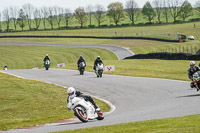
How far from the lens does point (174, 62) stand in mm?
45781

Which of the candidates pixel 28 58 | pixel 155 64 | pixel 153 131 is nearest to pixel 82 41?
pixel 28 58

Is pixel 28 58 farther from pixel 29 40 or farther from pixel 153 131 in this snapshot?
pixel 153 131

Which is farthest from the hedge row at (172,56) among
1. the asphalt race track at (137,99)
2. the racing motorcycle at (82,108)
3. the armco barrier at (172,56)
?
the racing motorcycle at (82,108)

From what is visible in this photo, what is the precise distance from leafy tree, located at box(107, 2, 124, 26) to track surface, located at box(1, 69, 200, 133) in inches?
6367

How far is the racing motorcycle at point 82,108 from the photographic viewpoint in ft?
48.1

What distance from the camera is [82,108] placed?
584 inches

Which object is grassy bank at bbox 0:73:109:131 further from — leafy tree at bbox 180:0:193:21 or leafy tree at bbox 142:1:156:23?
leafy tree at bbox 142:1:156:23

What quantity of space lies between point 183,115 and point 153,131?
3.60m

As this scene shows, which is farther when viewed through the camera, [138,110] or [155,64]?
[155,64]

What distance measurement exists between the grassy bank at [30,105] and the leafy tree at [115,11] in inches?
6586

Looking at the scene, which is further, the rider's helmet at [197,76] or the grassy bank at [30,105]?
the rider's helmet at [197,76]

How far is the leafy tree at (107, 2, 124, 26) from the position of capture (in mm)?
191387

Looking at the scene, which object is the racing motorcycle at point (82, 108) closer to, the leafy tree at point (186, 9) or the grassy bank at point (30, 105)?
the grassy bank at point (30, 105)

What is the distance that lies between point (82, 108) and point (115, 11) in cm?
18084
